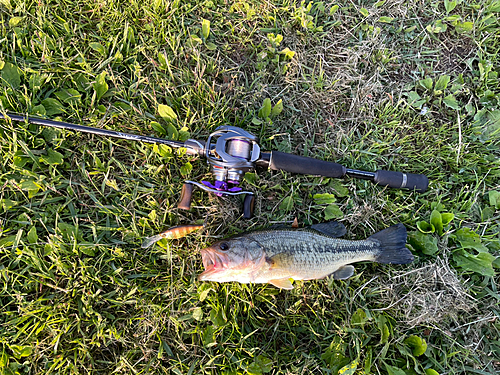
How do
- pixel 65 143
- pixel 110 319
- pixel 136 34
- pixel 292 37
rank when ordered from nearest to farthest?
1. pixel 110 319
2. pixel 65 143
3. pixel 136 34
4. pixel 292 37

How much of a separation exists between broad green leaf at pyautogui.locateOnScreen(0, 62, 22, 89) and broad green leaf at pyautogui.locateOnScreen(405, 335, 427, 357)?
5121 millimetres

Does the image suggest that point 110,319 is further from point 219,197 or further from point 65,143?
point 65,143

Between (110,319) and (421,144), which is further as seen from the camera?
(421,144)

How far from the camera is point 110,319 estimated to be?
299 cm

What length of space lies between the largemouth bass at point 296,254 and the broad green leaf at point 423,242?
24cm

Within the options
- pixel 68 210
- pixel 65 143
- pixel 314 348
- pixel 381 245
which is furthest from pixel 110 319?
pixel 381 245

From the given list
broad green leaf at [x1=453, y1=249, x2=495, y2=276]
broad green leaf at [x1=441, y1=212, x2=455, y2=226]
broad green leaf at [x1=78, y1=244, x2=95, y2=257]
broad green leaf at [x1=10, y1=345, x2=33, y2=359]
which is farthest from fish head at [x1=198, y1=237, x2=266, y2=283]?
broad green leaf at [x1=453, y1=249, x2=495, y2=276]

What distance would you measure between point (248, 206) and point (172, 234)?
85 centimetres

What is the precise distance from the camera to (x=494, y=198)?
3.61 meters

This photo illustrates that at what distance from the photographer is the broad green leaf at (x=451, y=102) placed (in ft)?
12.6

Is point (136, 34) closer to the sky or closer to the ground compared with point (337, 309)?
closer to the sky

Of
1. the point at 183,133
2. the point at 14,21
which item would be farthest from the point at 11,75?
the point at 183,133

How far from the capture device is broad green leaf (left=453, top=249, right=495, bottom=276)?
329cm

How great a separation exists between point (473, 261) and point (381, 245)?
113cm
